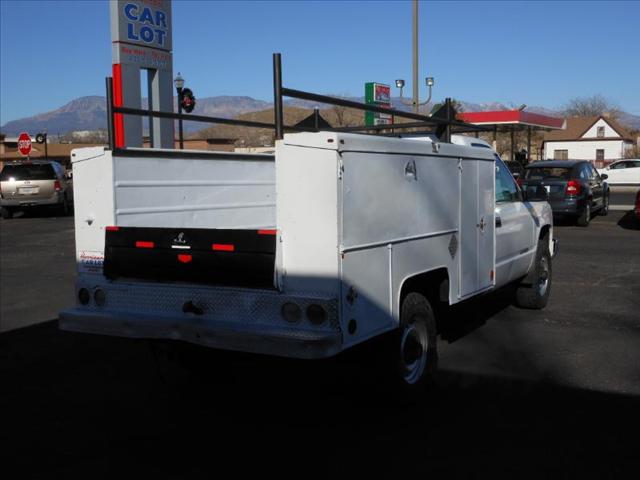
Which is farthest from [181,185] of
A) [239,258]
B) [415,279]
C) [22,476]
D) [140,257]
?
[22,476]

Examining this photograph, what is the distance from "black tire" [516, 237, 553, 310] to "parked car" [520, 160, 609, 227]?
8366 mm

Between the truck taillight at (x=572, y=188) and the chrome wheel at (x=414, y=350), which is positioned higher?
the truck taillight at (x=572, y=188)

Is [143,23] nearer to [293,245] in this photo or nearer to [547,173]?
[547,173]

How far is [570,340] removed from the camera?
670cm

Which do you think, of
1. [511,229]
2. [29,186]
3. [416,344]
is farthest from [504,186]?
[29,186]

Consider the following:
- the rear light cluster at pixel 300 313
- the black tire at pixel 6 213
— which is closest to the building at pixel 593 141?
the black tire at pixel 6 213

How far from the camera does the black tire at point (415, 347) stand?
15.4ft

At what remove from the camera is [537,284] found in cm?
784

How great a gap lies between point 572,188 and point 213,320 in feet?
45.3

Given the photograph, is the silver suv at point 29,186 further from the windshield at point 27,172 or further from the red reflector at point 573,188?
the red reflector at point 573,188

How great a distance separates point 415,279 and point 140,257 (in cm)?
188

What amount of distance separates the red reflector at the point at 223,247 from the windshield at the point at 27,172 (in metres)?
19.1

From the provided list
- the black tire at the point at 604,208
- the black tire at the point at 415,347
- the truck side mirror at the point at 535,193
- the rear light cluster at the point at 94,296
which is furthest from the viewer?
the black tire at the point at 604,208

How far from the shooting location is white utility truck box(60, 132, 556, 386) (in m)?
4.08
